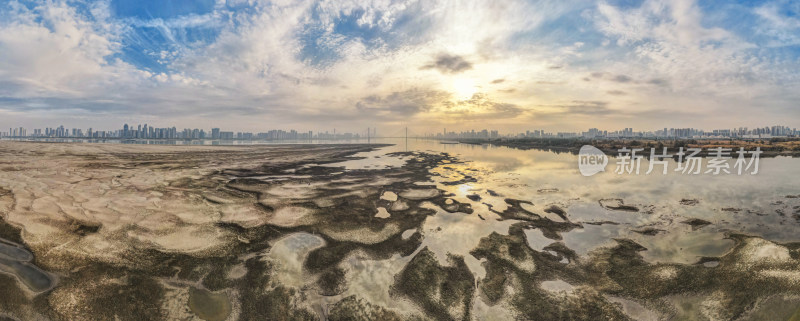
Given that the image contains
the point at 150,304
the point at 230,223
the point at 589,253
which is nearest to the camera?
the point at 150,304

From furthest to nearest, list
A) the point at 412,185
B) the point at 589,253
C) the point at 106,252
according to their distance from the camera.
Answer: the point at 412,185 < the point at 589,253 < the point at 106,252

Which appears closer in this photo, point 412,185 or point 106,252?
point 106,252

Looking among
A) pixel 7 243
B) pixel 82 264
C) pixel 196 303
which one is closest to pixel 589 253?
pixel 196 303

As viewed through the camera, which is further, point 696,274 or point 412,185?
point 412,185

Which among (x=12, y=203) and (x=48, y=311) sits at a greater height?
(x=12, y=203)

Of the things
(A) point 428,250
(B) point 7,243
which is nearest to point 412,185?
(A) point 428,250

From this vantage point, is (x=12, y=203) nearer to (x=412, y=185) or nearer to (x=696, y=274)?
(x=412, y=185)

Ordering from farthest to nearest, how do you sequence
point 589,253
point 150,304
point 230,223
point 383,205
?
1. point 383,205
2. point 230,223
3. point 589,253
4. point 150,304

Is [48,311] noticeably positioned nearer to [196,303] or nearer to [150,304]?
[150,304]

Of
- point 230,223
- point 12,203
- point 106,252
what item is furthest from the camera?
point 12,203
